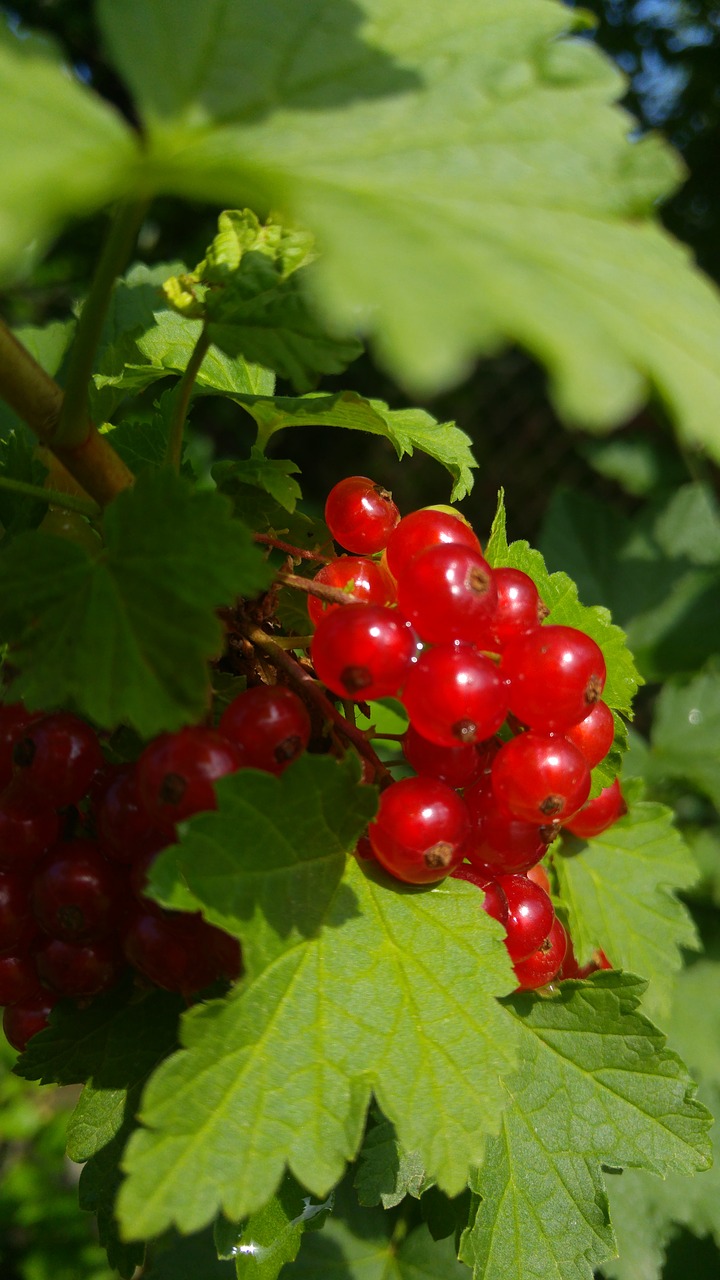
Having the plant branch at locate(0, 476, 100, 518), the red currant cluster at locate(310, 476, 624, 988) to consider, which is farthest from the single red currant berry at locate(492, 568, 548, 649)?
the plant branch at locate(0, 476, 100, 518)

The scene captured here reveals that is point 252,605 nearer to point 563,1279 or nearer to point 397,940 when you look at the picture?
point 397,940

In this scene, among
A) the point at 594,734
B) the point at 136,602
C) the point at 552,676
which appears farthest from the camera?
the point at 594,734

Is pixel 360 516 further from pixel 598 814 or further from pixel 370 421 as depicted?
pixel 598 814

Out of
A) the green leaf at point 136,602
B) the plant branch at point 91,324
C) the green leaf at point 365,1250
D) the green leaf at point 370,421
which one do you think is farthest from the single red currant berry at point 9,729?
the green leaf at point 365,1250

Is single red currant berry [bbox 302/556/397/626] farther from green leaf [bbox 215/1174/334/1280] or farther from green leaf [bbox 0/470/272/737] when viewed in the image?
green leaf [bbox 215/1174/334/1280]

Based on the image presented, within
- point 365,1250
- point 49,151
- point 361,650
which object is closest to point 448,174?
point 49,151

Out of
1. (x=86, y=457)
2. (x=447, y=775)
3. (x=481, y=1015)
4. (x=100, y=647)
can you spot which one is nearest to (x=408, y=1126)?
(x=481, y=1015)
